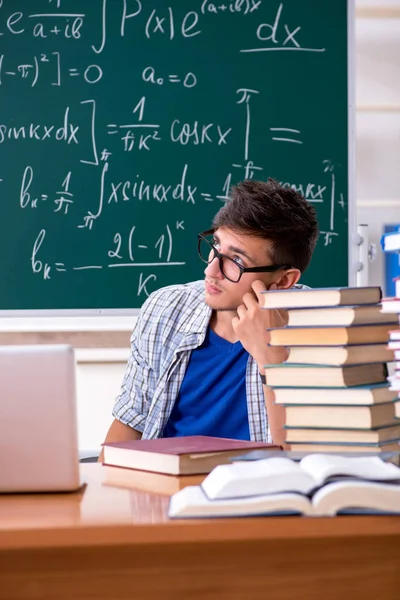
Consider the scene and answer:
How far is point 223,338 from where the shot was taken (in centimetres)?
206

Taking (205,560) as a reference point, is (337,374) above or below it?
above

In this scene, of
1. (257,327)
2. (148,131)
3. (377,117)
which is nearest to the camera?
(257,327)

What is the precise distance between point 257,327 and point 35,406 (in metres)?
0.84

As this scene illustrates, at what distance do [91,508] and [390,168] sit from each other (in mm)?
2323

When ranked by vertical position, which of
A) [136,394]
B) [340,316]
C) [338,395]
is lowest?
[136,394]

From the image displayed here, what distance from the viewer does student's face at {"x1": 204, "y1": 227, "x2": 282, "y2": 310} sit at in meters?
1.94

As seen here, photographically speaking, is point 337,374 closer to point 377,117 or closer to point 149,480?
point 149,480

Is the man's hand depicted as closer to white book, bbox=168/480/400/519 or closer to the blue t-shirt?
the blue t-shirt

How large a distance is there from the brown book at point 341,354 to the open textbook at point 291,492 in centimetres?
30

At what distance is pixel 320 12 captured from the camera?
294 centimetres

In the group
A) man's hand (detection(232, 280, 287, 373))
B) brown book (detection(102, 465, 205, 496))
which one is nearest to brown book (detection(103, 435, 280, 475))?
brown book (detection(102, 465, 205, 496))

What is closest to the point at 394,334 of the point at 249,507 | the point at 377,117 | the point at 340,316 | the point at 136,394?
the point at 340,316

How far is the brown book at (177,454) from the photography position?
4.01ft

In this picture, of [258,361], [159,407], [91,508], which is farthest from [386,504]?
[159,407]
